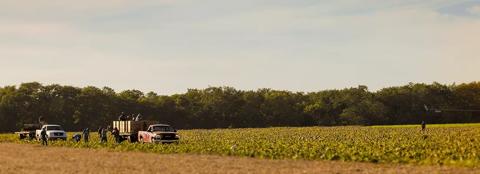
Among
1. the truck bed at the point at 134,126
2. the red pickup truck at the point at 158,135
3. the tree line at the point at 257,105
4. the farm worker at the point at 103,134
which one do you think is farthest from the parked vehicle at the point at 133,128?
the tree line at the point at 257,105

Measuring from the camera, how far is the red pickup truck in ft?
146

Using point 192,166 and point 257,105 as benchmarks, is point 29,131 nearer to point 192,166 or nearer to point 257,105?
point 192,166

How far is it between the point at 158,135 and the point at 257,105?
105 meters

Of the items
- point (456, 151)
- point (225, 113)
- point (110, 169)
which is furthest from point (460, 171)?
point (225, 113)

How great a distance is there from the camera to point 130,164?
28359mm

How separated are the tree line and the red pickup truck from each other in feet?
257

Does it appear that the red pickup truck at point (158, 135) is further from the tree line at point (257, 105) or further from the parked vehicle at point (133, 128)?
the tree line at point (257, 105)

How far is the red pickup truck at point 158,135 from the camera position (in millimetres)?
44406

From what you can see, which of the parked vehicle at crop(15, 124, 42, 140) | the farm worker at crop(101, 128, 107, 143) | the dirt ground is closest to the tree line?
the parked vehicle at crop(15, 124, 42, 140)

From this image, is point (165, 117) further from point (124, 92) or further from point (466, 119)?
point (466, 119)

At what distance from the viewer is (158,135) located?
44344 millimetres

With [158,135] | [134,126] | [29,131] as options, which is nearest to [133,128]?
[134,126]

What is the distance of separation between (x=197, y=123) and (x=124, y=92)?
1924 centimetres

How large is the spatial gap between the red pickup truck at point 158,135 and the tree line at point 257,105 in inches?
3089
